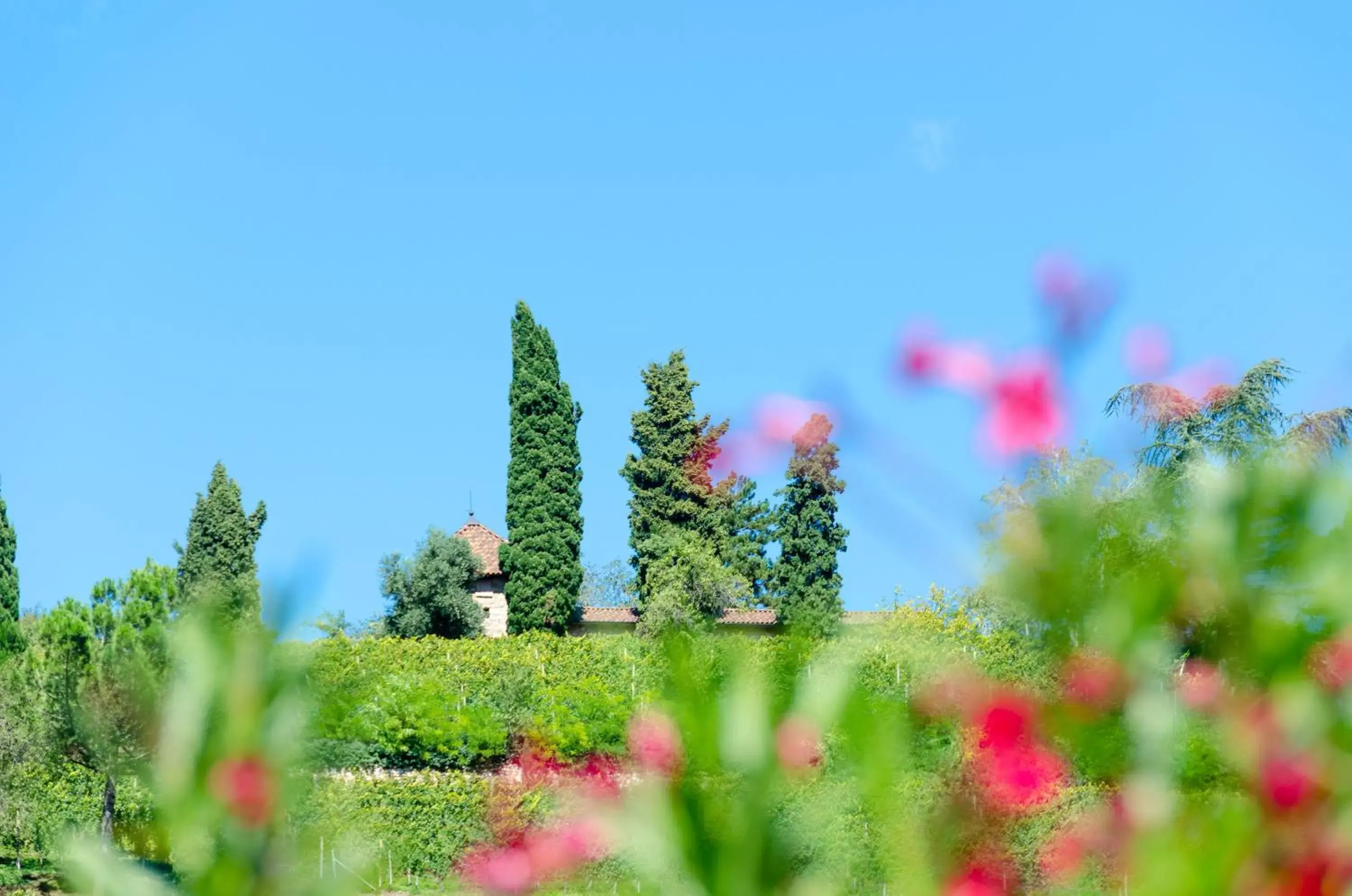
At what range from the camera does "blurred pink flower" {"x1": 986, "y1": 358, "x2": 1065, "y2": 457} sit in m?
1.37

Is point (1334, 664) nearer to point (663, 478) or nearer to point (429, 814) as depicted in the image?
point (429, 814)

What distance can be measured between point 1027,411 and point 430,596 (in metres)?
29.1

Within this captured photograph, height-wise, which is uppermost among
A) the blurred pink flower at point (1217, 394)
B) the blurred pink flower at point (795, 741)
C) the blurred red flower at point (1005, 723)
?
the blurred pink flower at point (1217, 394)

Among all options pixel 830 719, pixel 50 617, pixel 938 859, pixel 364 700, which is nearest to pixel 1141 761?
pixel 938 859

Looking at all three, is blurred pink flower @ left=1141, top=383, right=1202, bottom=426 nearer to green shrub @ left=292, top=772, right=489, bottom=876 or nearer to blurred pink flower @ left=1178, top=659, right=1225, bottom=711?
blurred pink flower @ left=1178, top=659, right=1225, bottom=711

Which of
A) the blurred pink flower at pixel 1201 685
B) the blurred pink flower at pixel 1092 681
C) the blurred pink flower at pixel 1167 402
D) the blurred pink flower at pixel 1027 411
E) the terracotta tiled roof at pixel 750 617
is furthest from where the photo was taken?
the terracotta tiled roof at pixel 750 617

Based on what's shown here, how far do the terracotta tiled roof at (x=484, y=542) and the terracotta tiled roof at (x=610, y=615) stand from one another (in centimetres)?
217

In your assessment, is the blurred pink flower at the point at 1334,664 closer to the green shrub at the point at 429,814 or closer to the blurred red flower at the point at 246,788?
the blurred red flower at the point at 246,788

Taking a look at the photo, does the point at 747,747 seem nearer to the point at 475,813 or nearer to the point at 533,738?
the point at 475,813

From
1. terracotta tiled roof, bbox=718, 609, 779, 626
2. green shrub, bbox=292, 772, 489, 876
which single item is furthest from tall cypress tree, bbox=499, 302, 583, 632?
green shrub, bbox=292, 772, 489, 876

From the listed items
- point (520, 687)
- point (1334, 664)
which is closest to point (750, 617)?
point (520, 687)

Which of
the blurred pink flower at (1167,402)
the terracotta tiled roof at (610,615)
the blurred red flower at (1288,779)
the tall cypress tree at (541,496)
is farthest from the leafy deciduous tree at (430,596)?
A: the blurred red flower at (1288,779)

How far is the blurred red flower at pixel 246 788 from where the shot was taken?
628mm

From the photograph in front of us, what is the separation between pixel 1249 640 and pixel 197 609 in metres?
0.57
